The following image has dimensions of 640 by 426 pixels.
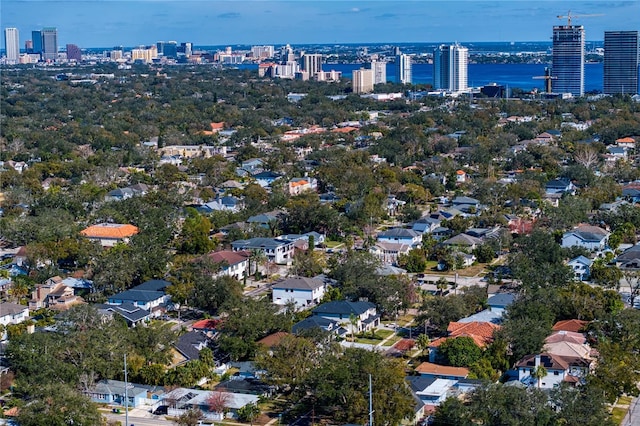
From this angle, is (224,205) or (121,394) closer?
(121,394)

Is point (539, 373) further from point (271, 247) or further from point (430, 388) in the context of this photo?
point (271, 247)

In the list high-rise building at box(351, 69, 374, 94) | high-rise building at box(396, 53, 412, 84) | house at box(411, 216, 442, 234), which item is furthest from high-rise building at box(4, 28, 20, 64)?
house at box(411, 216, 442, 234)

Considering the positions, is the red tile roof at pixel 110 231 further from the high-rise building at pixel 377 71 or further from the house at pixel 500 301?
the high-rise building at pixel 377 71

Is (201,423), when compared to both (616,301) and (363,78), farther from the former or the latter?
(363,78)

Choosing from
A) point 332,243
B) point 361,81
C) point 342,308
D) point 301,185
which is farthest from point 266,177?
point 361,81

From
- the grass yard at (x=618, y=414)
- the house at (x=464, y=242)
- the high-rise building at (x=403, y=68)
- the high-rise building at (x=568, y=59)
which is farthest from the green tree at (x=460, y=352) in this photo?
the high-rise building at (x=403, y=68)

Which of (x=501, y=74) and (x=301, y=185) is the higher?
(x=501, y=74)
